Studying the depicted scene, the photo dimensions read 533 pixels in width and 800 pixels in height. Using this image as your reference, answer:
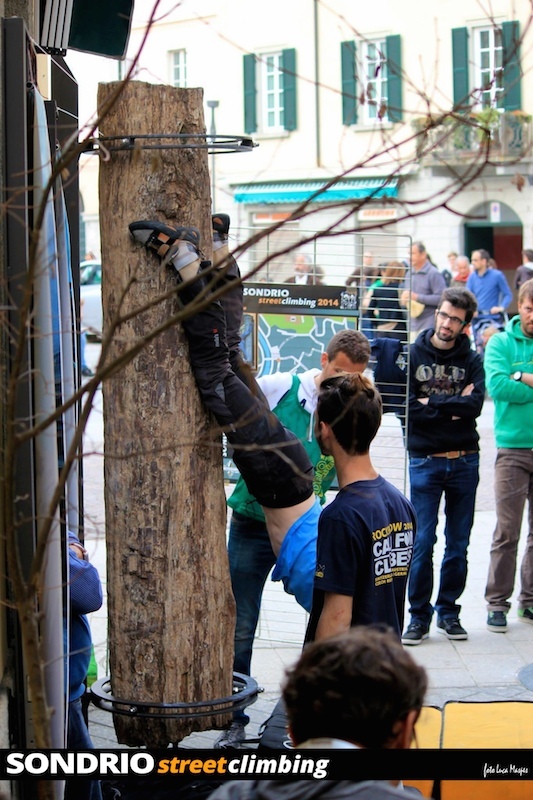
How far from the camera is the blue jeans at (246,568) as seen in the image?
17.1 ft

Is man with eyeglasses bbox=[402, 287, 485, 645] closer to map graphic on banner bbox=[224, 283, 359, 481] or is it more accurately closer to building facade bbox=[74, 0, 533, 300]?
map graphic on banner bbox=[224, 283, 359, 481]

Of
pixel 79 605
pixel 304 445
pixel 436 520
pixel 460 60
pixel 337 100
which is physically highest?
pixel 460 60

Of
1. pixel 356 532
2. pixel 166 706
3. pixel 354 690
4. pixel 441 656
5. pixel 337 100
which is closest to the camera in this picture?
pixel 354 690

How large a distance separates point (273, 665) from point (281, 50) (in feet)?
85.3

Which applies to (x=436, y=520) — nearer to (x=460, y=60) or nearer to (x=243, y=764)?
(x=243, y=764)

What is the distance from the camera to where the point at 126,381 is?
3742mm

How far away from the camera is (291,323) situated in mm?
6828

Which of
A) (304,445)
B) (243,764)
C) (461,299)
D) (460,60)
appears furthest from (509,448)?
(460,60)

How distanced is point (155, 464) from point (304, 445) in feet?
5.93

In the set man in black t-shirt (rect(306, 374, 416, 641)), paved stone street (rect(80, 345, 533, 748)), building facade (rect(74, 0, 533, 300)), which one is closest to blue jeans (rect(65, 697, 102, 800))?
man in black t-shirt (rect(306, 374, 416, 641))

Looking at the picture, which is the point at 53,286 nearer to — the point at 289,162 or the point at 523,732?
the point at 523,732

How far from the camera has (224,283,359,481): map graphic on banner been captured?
22.1ft

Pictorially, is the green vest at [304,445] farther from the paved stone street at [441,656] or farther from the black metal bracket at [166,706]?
the black metal bracket at [166,706]

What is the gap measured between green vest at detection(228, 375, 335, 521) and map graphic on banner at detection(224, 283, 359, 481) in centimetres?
121
